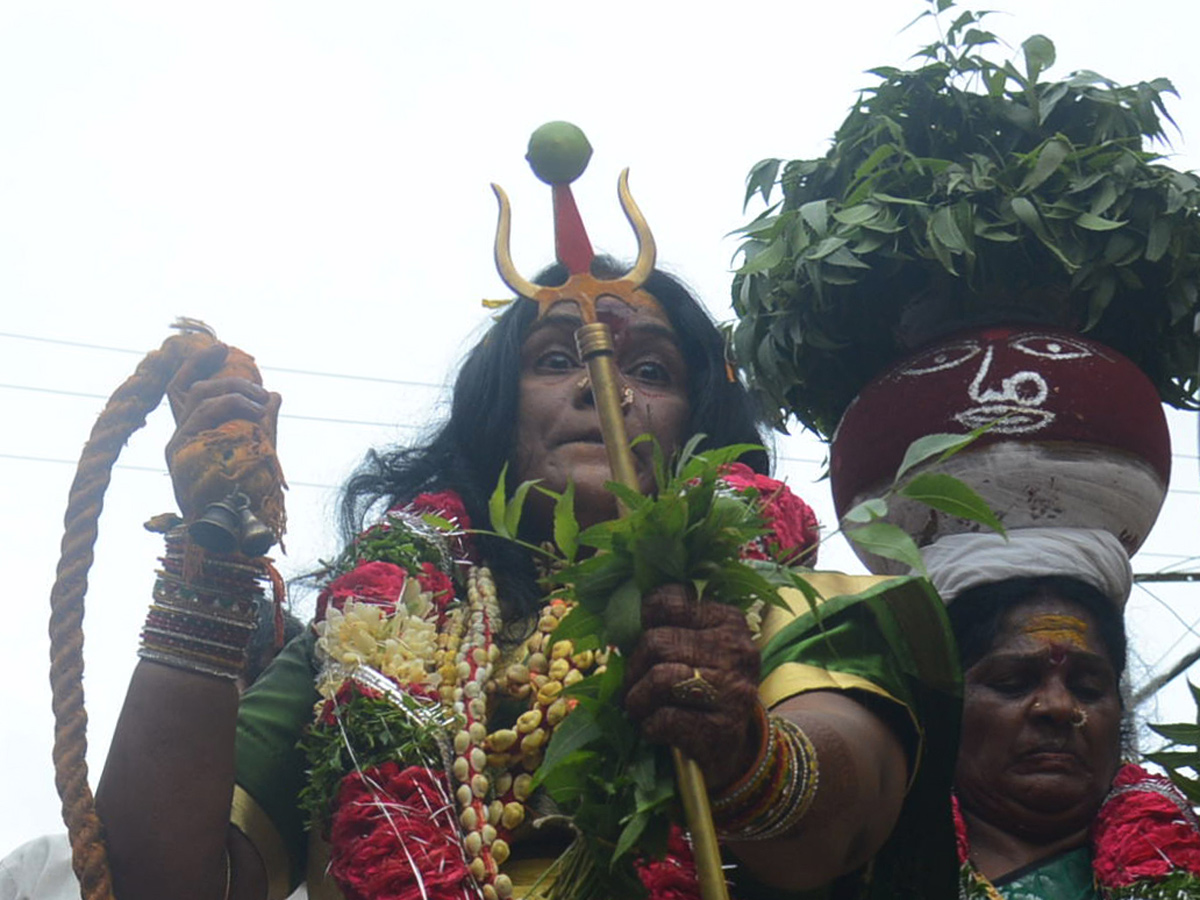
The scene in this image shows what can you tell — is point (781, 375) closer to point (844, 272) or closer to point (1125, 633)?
point (844, 272)

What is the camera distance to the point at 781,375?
4.69m

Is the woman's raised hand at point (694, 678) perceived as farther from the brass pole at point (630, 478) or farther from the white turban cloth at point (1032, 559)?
the white turban cloth at point (1032, 559)

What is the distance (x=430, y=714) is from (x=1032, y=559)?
1547 millimetres

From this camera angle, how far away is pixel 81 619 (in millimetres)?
3387

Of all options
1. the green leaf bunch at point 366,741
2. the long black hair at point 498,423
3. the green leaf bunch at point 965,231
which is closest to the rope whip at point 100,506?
the green leaf bunch at point 366,741

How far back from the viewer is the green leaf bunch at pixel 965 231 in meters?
4.50

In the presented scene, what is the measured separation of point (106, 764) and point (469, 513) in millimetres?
1068

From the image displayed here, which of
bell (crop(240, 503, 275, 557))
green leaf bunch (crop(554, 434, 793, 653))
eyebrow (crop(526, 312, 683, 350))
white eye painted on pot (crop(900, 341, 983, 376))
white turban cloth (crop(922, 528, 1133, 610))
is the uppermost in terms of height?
white eye painted on pot (crop(900, 341, 983, 376))

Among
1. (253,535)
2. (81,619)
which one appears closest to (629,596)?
(253,535)

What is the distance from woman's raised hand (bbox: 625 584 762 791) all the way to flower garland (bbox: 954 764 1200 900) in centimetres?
151

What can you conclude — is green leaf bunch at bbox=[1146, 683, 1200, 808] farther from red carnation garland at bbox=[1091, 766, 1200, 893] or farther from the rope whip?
the rope whip

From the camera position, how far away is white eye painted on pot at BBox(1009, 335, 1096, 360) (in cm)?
451

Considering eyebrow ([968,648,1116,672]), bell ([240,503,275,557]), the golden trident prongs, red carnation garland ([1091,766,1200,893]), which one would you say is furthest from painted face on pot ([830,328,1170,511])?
bell ([240,503,275,557])

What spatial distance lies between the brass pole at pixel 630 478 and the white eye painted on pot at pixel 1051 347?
1540 millimetres
